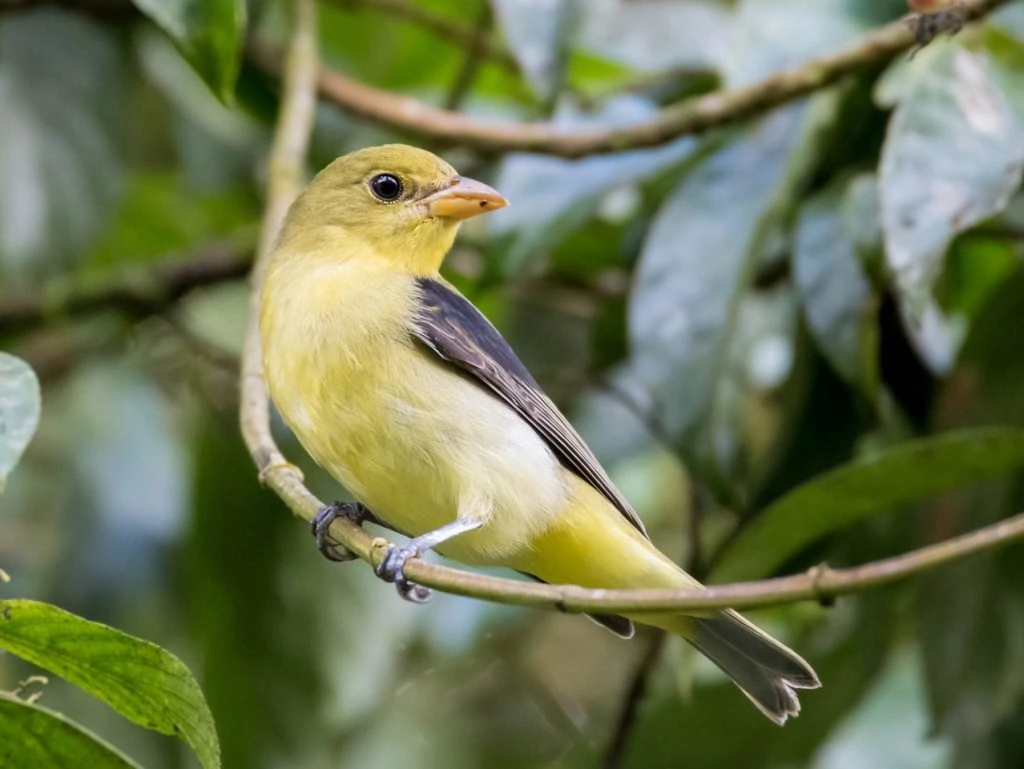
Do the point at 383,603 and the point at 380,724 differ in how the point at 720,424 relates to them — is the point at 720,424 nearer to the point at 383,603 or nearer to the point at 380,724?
the point at 383,603

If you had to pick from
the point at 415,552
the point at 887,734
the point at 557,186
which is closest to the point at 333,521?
the point at 415,552

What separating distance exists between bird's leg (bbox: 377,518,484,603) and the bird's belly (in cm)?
4

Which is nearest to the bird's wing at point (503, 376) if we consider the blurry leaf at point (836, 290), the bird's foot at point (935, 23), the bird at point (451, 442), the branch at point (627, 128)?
the bird at point (451, 442)

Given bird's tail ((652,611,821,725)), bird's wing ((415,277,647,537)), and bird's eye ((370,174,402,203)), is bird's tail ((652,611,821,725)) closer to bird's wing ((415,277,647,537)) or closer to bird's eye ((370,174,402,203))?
bird's wing ((415,277,647,537))

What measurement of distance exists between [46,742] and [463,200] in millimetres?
1428

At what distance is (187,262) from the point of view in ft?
12.4

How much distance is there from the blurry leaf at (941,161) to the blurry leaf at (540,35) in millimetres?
689

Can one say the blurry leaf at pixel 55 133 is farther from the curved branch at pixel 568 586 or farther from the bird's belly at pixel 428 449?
the bird's belly at pixel 428 449

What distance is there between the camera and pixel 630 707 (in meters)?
2.98

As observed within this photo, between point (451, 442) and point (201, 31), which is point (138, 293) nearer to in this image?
point (201, 31)

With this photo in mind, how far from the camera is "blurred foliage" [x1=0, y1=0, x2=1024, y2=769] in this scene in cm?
266

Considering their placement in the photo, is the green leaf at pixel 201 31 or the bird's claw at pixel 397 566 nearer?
the bird's claw at pixel 397 566

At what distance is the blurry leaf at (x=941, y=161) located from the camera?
2324mm

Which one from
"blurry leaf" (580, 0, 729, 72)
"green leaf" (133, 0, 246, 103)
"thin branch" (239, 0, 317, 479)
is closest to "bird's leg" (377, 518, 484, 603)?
"thin branch" (239, 0, 317, 479)
